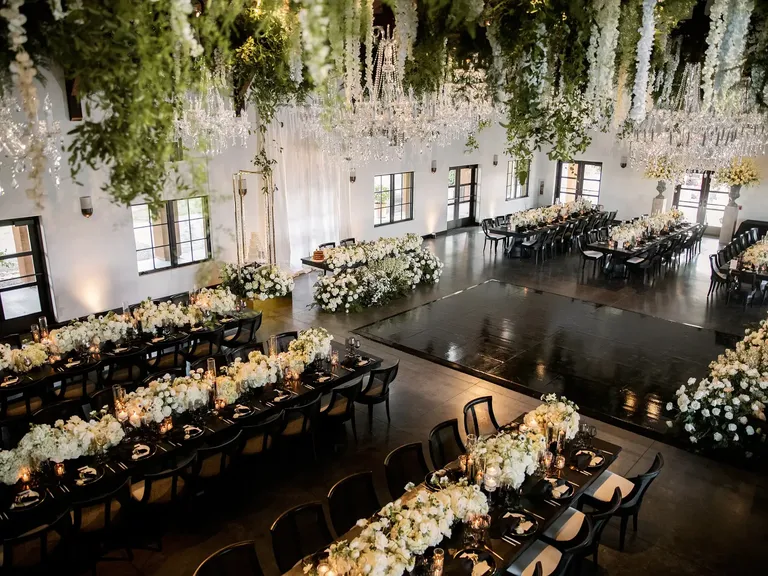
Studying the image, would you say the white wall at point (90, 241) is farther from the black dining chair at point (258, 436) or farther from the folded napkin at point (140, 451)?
the black dining chair at point (258, 436)

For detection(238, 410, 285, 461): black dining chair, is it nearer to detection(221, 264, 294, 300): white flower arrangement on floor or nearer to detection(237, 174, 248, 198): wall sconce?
detection(221, 264, 294, 300): white flower arrangement on floor

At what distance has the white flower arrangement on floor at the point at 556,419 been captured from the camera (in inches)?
207

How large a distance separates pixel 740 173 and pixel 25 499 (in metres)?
18.1

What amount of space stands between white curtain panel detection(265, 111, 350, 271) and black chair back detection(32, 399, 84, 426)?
7.72 m

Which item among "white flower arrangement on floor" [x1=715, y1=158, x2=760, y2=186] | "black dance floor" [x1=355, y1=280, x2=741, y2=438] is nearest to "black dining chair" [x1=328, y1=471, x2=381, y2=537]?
"black dance floor" [x1=355, y1=280, x2=741, y2=438]

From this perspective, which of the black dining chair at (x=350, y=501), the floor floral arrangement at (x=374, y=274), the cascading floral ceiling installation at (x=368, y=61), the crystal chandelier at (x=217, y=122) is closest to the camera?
the cascading floral ceiling installation at (x=368, y=61)

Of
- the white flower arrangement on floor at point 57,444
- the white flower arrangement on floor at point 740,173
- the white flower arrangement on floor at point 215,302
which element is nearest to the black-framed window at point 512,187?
the white flower arrangement on floor at point 740,173

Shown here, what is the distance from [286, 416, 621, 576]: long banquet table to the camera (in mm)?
4094

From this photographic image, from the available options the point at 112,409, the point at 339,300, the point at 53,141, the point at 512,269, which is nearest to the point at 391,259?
the point at 339,300

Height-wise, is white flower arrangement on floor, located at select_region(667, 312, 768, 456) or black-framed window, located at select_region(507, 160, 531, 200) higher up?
black-framed window, located at select_region(507, 160, 531, 200)

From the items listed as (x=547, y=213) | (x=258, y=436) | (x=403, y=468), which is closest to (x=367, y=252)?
(x=547, y=213)

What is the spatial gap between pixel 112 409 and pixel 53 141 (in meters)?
4.80

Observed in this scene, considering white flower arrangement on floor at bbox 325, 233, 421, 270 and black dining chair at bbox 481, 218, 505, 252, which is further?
black dining chair at bbox 481, 218, 505, 252

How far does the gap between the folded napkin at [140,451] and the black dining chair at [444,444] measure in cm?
260
